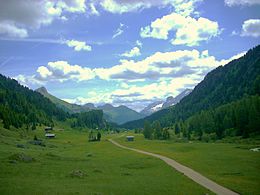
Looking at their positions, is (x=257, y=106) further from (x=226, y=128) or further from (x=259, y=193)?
(x=259, y=193)

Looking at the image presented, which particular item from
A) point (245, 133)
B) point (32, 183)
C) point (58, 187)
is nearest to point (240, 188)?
point (58, 187)

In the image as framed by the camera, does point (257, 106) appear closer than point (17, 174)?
No

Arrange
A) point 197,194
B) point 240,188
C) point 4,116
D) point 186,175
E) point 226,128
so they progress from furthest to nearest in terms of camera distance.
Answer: point 4,116, point 226,128, point 186,175, point 240,188, point 197,194

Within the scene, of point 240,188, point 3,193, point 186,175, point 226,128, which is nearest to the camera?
point 3,193

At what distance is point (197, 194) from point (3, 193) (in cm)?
2113

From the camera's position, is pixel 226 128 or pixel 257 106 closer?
pixel 257 106

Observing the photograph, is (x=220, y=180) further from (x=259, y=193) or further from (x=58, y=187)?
(x=58, y=187)

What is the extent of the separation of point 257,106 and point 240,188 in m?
116

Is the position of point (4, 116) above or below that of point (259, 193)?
above

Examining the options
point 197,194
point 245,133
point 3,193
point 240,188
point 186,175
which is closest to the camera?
point 3,193

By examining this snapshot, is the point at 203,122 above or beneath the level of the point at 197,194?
above

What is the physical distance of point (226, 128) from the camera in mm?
162625

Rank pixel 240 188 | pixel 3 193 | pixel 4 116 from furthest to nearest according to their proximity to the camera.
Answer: pixel 4 116 → pixel 240 188 → pixel 3 193

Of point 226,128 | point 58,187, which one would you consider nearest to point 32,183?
point 58,187
